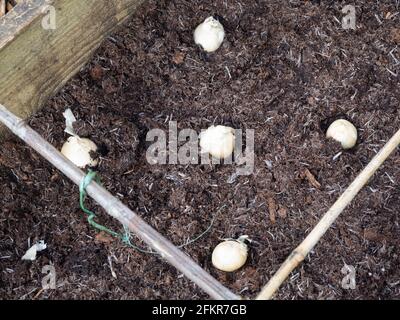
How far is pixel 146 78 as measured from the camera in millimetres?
3279

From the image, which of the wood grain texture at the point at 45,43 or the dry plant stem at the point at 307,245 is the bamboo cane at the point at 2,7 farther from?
the dry plant stem at the point at 307,245

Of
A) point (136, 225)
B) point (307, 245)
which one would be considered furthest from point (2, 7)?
point (307, 245)

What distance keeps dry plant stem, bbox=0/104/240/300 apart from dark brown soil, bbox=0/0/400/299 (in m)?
0.56

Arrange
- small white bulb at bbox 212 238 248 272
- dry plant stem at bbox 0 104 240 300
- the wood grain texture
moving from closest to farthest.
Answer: dry plant stem at bbox 0 104 240 300 < small white bulb at bbox 212 238 248 272 < the wood grain texture

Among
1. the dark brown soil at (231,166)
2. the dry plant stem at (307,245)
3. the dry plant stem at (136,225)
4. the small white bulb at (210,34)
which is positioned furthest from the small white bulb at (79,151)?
the dry plant stem at (307,245)

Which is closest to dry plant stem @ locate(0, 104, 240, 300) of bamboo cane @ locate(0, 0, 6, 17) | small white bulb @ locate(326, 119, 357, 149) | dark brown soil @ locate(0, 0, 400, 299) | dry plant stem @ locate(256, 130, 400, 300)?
dry plant stem @ locate(256, 130, 400, 300)

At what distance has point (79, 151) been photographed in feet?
9.68

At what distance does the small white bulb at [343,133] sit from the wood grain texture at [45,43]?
4.34ft

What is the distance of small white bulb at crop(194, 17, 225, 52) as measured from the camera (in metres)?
3.29

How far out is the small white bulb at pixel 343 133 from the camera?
2996mm

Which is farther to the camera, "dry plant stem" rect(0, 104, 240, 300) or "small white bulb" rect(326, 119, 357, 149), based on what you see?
"small white bulb" rect(326, 119, 357, 149)

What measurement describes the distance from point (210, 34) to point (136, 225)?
1.45m

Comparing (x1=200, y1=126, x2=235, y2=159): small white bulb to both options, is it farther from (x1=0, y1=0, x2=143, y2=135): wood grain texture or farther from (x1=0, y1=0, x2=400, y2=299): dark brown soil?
(x1=0, y1=0, x2=143, y2=135): wood grain texture

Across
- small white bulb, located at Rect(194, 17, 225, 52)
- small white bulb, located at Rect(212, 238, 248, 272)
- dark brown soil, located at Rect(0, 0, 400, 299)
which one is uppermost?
small white bulb, located at Rect(194, 17, 225, 52)
